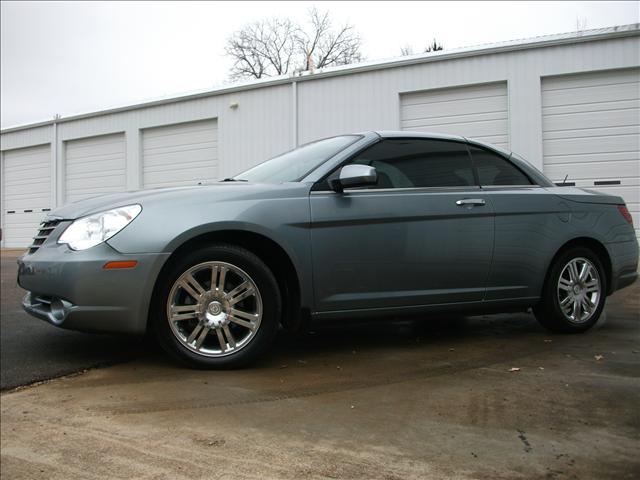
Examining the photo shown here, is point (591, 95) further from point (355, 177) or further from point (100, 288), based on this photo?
point (100, 288)

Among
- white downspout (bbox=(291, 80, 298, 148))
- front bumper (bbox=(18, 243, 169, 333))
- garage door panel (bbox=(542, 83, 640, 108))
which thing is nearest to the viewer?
front bumper (bbox=(18, 243, 169, 333))

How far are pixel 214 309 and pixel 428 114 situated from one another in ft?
33.6

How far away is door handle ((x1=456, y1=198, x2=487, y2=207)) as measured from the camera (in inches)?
168

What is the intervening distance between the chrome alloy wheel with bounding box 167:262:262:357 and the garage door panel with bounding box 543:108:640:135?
9.97 m

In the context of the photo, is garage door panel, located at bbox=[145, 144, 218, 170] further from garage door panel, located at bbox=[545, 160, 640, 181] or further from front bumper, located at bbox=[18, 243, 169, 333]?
front bumper, located at bbox=[18, 243, 169, 333]

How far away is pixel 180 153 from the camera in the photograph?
53.2 feet

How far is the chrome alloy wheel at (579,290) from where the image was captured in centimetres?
471

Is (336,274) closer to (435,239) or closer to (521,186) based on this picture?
(435,239)

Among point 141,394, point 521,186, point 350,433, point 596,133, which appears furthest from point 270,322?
point 596,133

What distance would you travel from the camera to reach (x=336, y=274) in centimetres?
377

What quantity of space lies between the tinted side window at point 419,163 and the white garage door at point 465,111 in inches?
322

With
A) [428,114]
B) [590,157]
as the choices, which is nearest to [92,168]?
[428,114]

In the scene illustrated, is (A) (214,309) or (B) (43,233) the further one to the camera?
(B) (43,233)

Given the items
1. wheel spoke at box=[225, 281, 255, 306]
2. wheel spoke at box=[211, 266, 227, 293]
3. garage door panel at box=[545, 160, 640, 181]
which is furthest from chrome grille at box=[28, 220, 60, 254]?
garage door panel at box=[545, 160, 640, 181]
